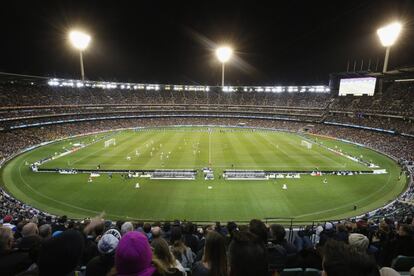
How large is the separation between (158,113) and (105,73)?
2514 cm

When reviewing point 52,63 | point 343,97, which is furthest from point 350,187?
point 52,63

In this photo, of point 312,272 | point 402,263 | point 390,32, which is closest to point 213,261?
point 312,272

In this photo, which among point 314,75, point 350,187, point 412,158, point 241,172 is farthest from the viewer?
point 314,75

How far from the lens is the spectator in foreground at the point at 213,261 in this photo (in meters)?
3.61

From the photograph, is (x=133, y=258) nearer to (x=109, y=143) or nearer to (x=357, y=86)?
(x=109, y=143)

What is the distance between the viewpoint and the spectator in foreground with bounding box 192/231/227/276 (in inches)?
142

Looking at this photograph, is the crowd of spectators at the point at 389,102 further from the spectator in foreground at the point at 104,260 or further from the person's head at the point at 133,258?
the person's head at the point at 133,258

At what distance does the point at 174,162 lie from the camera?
4484 centimetres

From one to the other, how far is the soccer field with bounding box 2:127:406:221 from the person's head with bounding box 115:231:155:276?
2298cm

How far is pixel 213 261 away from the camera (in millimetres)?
3689

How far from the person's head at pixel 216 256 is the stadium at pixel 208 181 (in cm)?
3

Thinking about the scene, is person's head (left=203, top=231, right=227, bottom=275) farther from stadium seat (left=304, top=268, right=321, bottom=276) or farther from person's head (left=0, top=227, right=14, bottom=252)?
person's head (left=0, top=227, right=14, bottom=252)

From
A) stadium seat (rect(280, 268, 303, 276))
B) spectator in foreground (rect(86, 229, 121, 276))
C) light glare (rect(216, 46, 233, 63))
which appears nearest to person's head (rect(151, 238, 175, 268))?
spectator in foreground (rect(86, 229, 121, 276))

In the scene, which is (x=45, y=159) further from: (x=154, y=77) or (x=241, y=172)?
(x=154, y=77)
